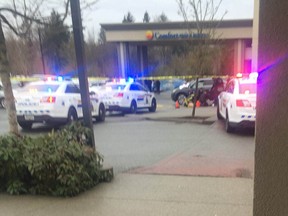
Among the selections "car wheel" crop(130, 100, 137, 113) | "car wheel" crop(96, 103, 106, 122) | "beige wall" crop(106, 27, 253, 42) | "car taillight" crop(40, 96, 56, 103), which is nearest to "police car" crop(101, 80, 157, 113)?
"car wheel" crop(130, 100, 137, 113)

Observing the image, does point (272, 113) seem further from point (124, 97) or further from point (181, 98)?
point (181, 98)

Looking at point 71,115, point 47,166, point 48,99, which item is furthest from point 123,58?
point 47,166

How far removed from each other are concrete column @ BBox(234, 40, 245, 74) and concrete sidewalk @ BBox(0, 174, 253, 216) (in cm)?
3063

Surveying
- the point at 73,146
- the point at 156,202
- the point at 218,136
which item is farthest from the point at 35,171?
the point at 218,136

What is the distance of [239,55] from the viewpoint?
115 feet

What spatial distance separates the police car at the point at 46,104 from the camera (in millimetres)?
11844

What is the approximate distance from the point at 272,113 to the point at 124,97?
51.4ft

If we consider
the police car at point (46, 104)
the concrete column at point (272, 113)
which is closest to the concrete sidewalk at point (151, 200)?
Answer: the concrete column at point (272, 113)

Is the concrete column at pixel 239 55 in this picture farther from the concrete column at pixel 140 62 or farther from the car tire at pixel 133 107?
the car tire at pixel 133 107

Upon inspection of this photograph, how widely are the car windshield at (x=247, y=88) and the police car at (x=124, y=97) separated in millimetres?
8161

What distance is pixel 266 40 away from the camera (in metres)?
2.36

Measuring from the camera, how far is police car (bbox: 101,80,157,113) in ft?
58.2

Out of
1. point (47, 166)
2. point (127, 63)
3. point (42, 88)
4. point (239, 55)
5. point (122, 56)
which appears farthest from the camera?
point (127, 63)

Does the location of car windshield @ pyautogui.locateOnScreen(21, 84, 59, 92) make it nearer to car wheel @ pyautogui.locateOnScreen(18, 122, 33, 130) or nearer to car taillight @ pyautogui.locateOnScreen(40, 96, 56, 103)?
car taillight @ pyautogui.locateOnScreen(40, 96, 56, 103)
